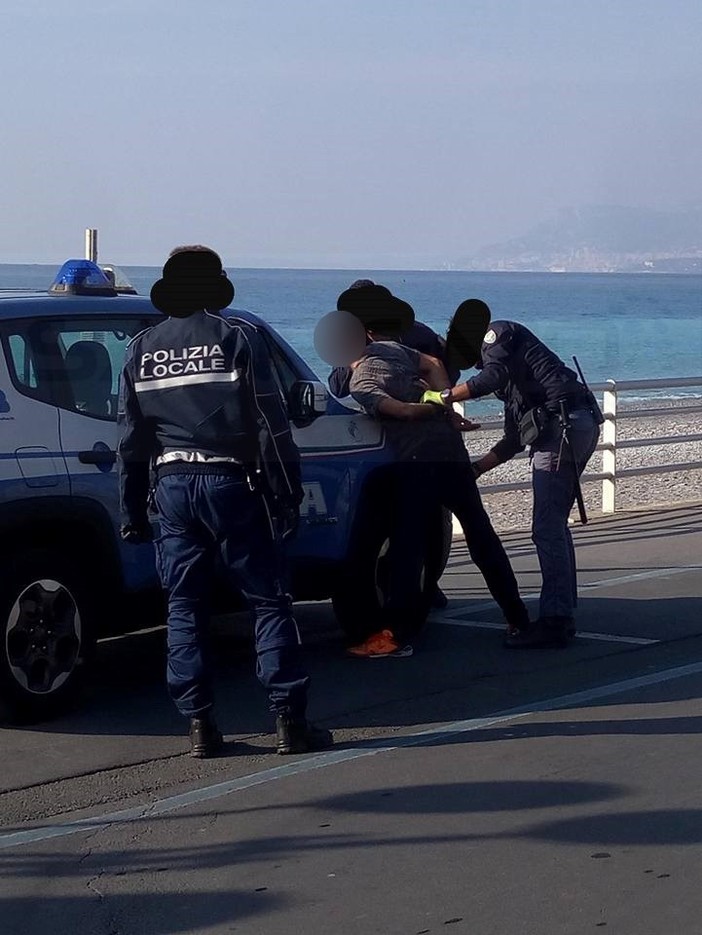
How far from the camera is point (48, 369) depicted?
21.3 ft

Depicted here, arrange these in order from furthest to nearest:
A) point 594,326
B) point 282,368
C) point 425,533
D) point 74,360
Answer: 1. point 594,326
2. point 425,533
3. point 282,368
4. point 74,360

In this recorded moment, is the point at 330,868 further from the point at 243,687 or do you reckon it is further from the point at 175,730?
the point at 243,687

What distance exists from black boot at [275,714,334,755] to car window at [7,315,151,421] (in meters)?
1.58

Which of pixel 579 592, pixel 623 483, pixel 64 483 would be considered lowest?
pixel 623 483

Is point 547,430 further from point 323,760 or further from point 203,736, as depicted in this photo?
point 203,736

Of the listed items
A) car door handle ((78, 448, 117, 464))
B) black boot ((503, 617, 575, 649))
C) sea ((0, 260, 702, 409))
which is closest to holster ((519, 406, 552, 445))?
black boot ((503, 617, 575, 649))

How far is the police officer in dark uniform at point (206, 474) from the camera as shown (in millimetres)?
5812

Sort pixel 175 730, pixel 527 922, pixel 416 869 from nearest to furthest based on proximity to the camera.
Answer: pixel 527 922 → pixel 416 869 → pixel 175 730

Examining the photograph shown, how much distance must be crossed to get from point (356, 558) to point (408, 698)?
102cm

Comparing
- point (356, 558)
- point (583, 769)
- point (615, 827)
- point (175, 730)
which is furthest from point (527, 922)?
point (356, 558)

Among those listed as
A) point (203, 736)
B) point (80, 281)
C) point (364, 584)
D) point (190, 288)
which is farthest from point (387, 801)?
point (80, 281)

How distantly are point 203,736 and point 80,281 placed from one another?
2.30m

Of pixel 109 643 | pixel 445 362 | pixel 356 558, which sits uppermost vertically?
pixel 445 362

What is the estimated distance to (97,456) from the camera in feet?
21.3
